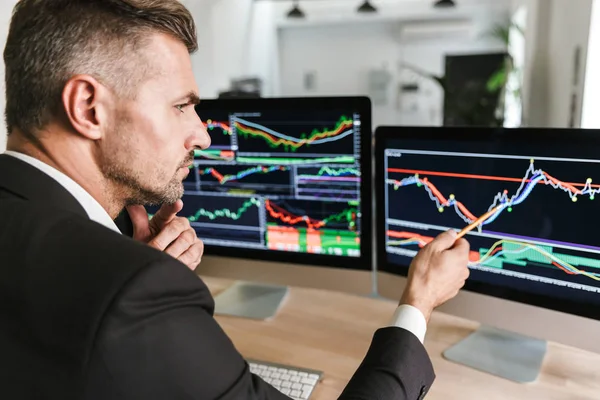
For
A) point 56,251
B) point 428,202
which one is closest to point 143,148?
point 56,251

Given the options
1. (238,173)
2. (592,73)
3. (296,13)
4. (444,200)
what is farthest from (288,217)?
(296,13)

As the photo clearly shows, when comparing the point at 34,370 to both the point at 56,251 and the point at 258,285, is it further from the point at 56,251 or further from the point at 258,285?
the point at 258,285

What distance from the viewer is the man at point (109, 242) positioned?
1.72 feet

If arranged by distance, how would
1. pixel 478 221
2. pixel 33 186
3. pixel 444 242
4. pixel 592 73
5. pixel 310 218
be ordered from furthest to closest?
pixel 592 73, pixel 310 218, pixel 478 221, pixel 444 242, pixel 33 186

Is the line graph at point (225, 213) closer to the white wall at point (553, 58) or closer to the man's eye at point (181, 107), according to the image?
the man's eye at point (181, 107)

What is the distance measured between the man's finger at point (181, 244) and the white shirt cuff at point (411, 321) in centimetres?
44

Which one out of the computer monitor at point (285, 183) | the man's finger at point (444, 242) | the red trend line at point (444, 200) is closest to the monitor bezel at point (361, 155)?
the computer monitor at point (285, 183)

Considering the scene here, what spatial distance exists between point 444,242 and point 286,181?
17.5 inches

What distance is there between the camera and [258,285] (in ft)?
4.88

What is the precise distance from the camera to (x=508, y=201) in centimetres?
97

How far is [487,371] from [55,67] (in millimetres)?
940

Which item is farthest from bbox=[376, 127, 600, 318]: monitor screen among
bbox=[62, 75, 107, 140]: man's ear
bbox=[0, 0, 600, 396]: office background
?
bbox=[62, 75, 107, 140]: man's ear

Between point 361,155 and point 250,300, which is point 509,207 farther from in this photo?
point 250,300

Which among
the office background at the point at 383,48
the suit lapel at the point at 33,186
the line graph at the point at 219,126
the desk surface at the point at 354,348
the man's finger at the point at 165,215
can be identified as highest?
the office background at the point at 383,48
